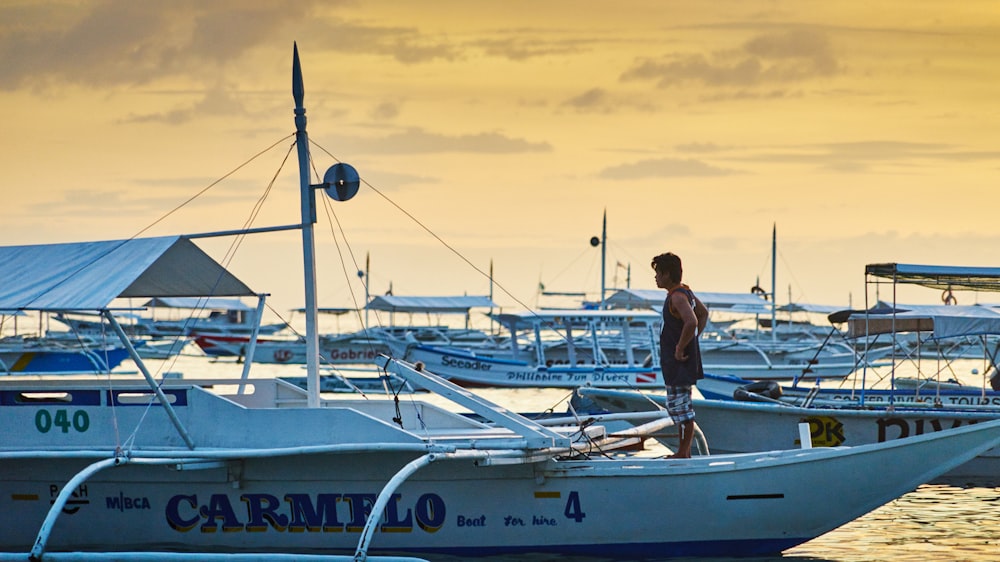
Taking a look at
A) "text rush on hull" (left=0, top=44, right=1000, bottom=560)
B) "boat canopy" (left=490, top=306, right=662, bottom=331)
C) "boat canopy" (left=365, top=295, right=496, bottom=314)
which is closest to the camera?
"text rush on hull" (left=0, top=44, right=1000, bottom=560)

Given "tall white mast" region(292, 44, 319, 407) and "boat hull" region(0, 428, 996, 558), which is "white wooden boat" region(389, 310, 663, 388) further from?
"boat hull" region(0, 428, 996, 558)

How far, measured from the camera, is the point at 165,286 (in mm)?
13672

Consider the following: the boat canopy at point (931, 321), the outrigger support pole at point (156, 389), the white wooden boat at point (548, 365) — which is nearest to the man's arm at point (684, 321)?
the outrigger support pole at point (156, 389)

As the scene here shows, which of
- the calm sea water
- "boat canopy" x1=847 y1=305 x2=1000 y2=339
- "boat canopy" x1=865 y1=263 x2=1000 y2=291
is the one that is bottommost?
the calm sea water

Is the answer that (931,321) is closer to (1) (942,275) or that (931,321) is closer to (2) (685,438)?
(1) (942,275)

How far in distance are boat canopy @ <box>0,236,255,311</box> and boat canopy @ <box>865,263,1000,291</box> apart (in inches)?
330

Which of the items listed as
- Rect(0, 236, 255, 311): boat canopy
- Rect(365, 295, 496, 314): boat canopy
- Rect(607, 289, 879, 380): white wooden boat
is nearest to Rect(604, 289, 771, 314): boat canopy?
Rect(607, 289, 879, 380): white wooden boat

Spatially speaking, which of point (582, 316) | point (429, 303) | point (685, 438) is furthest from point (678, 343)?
point (429, 303)

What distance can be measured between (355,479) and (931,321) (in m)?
10.4

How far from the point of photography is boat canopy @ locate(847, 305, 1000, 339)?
1830 centimetres

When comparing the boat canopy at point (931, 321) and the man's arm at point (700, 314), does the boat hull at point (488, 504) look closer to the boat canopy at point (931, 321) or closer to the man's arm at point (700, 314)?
the man's arm at point (700, 314)

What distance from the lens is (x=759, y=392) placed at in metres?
21.7

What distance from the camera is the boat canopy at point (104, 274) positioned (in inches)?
458

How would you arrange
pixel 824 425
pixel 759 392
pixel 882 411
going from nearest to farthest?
1. pixel 882 411
2. pixel 824 425
3. pixel 759 392
